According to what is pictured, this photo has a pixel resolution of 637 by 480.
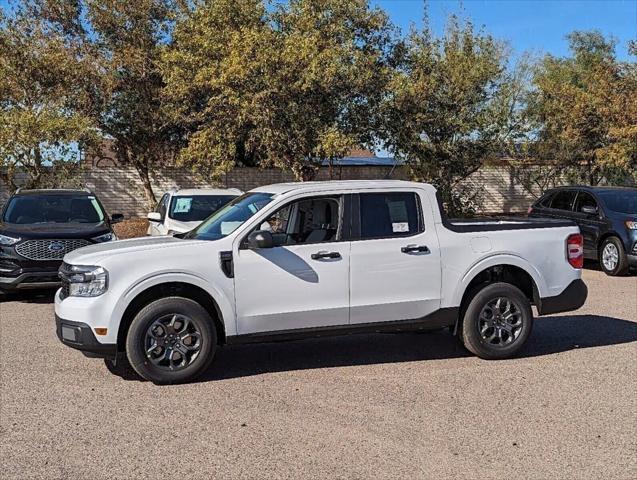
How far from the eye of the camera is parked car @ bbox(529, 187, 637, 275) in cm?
1265

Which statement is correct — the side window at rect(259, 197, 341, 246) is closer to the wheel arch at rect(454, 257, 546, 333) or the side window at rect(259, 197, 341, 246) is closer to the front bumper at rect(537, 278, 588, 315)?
the wheel arch at rect(454, 257, 546, 333)

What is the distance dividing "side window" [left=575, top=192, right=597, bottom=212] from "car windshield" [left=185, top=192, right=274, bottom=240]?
9.18 meters

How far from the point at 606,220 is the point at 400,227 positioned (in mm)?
8145

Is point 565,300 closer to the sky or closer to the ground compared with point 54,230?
closer to the ground

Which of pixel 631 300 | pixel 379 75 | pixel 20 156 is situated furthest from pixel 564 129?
pixel 20 156

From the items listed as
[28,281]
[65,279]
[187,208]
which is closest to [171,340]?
[65,279]

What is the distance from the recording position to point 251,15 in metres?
16.6

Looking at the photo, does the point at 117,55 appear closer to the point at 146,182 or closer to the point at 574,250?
the point at 146,182

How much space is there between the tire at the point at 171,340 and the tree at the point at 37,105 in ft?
38.7

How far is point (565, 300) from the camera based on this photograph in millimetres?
6977

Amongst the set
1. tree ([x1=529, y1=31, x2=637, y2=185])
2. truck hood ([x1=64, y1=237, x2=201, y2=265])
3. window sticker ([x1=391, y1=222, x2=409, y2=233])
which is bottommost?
truck hood ([x1=64, y1=237, x2=201, y2=265])

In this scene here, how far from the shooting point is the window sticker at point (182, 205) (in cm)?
1230

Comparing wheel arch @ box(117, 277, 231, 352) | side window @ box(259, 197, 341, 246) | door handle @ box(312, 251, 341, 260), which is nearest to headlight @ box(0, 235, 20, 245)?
wheel arch @ box(117, 277, 231, 352)

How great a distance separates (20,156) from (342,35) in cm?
888
